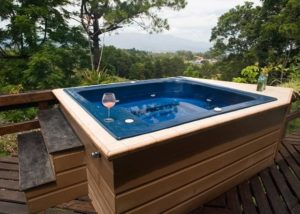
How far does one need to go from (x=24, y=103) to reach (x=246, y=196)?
83.3 inches

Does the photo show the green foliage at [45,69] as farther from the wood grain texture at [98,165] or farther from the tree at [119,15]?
the wood grain texture at [98,165]

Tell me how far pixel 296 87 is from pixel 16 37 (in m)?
7.23

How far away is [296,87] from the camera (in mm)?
3879

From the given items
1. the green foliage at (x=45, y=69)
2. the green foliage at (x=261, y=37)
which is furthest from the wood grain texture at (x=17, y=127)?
the green foliage at (x=45, y=69)

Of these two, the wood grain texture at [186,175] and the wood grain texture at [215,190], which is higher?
the wood grain texture at [186,175]

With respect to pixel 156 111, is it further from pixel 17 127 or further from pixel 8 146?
pixel 8 146

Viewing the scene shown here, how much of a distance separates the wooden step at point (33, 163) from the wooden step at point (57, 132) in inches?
7.8

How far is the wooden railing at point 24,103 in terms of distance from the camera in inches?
79.7

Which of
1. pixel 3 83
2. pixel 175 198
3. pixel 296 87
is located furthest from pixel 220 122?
pixel 3 83

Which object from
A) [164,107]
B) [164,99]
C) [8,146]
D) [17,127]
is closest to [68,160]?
[17,127]

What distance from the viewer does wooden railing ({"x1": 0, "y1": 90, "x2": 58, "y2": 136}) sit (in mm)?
2025

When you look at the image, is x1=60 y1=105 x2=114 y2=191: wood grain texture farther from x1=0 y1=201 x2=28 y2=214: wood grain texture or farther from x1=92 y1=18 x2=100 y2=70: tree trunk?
x1=92 y1=18 x2=100 y2=70: tree trunk

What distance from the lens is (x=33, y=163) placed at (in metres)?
1.75

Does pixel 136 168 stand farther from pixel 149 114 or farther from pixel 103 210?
pixel 149 114
